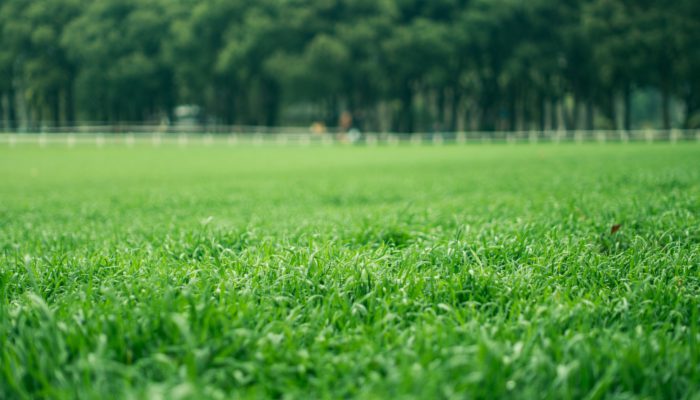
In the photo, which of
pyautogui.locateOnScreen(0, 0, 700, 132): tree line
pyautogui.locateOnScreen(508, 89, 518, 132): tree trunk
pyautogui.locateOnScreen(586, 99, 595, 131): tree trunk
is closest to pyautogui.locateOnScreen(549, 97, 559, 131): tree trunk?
pyautogui.locateOnScreen(0, 0, 700, 132): tree line

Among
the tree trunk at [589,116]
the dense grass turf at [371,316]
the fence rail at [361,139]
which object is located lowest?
the dense grass turf at [371,316]

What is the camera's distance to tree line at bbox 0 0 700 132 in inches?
2117

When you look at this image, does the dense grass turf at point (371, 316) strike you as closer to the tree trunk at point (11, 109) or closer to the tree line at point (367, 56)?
the tree line at point (367, 56)

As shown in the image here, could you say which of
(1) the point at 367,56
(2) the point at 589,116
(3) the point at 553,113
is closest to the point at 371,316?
(1) the point at 367,56

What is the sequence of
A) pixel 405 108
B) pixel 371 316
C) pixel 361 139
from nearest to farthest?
pixel 371 316
pixel 361 139
pixel 405 108

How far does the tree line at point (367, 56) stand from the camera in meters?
53.8

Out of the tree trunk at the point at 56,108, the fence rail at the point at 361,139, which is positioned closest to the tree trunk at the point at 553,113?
the fence rail at the point at 361,139

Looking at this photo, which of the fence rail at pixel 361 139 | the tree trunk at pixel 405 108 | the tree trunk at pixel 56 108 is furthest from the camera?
the tree trunk at pixel 56 108

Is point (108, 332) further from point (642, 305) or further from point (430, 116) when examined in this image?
point (430, 116)

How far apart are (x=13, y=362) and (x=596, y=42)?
59.3m

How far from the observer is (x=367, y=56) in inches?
2388

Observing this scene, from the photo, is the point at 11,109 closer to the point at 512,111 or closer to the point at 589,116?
the point at 512,111

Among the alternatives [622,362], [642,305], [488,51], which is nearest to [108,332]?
[622,362]

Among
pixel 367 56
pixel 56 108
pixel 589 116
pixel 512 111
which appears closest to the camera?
pixel 367 56
